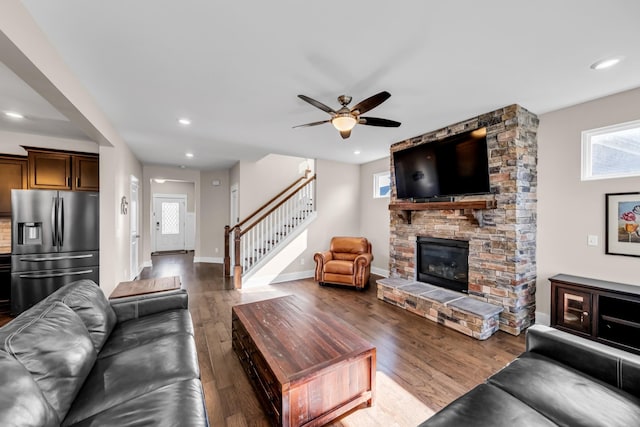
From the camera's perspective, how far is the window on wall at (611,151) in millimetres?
2598

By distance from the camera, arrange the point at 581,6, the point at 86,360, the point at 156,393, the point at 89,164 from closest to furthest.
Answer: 1. the point at 156,393
2. the point at 86,360
3. the point at 581,6
4. the point at 89,164

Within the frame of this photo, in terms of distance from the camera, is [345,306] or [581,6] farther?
[345,306]

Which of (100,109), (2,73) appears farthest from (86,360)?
(100,109)

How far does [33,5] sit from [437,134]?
413 centimetres

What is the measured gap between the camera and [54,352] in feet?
4.27

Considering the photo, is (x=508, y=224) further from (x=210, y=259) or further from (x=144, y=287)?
(x=210, y=259)

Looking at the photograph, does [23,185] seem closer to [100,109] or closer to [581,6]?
[100,109]

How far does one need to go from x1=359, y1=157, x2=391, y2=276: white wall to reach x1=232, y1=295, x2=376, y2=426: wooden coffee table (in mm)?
3632

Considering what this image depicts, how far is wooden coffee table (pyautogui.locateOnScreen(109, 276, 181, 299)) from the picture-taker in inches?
100

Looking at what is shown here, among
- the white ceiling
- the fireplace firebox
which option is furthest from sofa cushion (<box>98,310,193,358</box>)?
the fireplace firebox

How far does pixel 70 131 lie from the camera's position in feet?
12.1

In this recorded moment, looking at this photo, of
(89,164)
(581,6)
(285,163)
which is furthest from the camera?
(285,163)

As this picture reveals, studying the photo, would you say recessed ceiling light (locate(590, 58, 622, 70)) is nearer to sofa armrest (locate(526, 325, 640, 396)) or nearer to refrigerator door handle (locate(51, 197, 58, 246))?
sofa armrest (locate(526, 325, 640, 396))

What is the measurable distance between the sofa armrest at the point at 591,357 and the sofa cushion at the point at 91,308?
2.95m
